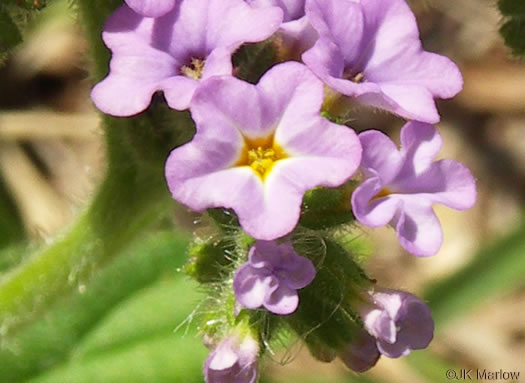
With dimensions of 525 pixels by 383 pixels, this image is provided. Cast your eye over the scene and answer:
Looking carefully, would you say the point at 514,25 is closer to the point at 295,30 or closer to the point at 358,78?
the point at 358,78

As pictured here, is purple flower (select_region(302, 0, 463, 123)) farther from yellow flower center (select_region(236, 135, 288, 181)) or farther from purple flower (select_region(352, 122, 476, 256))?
yellow flower center (select_region(236, 135, 288, 181))

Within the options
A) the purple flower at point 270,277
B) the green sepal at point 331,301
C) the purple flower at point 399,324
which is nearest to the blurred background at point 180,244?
the green sepal at point 331,301

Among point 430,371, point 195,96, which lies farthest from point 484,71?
point 195,96

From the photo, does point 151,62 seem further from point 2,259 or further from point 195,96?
point 2,259

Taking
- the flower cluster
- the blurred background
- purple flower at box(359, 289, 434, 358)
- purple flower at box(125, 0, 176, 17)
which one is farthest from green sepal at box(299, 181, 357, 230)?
the blurred background

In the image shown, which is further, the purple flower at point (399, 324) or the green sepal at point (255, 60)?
the green sepal at point (255, 60)

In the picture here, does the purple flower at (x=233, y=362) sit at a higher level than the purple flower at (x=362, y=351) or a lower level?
higher

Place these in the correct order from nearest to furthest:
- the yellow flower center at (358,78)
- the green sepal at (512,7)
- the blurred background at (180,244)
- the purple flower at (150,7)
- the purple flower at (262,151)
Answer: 1. the purple flower at (262,151)
2. the purple flower at (150,7)
3. the yellow flower center at (358,78)
4. the green sepal at (512,7)
5. the blurred background at (180,244)

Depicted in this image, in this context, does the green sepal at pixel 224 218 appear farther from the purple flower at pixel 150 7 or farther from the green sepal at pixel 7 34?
the green sepal at pixel 7 34
